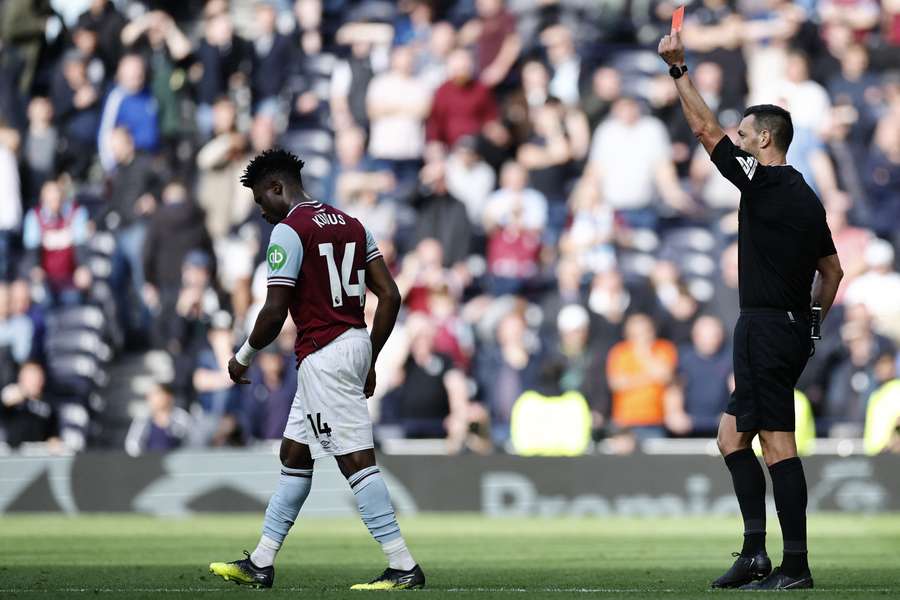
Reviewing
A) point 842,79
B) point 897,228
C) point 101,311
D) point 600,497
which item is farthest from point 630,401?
point 101,311

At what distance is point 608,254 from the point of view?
62.9ft

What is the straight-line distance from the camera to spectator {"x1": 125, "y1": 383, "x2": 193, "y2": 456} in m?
18.3

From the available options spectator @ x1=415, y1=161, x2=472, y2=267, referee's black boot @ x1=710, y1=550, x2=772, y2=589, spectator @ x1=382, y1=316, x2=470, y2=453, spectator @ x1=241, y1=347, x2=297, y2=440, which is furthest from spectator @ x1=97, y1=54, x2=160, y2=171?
referee's black boot @ x1=710, y1=550, x2=772, y2=589

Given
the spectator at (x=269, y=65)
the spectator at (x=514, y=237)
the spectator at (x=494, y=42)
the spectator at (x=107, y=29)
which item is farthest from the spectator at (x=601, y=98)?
the spectator at (x=107, y=29)

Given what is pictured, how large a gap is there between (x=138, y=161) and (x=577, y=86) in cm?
566

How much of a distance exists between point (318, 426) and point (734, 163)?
2541 mm

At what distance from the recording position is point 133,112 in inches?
845

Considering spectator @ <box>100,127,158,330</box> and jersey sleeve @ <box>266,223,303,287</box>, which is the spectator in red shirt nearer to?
spectator @ <box>100,127,158,330</box>

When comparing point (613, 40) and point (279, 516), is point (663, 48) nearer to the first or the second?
point (279, 516)

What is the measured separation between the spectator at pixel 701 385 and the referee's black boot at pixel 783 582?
28.9ft

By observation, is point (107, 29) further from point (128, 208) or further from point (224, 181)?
point (224, 181)

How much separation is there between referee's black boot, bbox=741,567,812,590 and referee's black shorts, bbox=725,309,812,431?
756 millimetres

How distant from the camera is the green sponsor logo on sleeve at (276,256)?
340 inches

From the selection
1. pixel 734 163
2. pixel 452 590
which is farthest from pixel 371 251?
pixel 734 163
